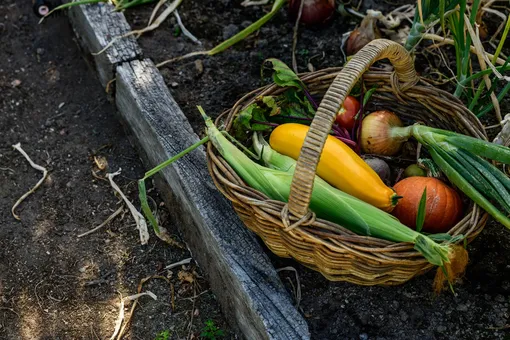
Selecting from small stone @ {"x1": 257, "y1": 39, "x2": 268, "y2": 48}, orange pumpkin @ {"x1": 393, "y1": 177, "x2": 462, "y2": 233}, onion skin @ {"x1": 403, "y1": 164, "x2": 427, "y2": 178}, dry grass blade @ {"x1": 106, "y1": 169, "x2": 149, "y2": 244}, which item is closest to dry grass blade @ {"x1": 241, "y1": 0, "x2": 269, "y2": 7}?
small stone @ {"x1": 257, "y1": 39, "x2": 268, "y2": 48}

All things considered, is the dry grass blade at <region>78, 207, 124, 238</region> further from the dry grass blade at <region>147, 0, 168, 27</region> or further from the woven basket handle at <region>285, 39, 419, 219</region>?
the woven basket handle at <region>285, 39, 419, 219</region>

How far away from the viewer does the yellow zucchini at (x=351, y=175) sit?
178 centimetres

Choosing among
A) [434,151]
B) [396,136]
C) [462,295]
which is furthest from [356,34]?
[462,295]

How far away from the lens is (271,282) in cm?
184

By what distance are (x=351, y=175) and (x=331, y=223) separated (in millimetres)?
217

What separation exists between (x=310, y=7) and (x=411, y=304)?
4.41ft

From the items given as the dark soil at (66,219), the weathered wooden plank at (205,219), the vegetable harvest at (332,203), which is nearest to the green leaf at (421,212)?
the vegetable harvest at (332,203)

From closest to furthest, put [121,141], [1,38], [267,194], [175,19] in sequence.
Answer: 1. [267,194]
2. [121,141]
3. [175,19]
4. [1,38]

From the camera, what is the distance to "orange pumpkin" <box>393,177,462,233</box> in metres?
1.78

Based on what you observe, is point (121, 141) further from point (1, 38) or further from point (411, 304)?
point (411, 304)

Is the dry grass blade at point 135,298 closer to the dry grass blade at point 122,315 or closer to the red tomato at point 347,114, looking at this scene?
the dry grass blade at point 122,315

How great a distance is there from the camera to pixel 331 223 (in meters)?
1.63

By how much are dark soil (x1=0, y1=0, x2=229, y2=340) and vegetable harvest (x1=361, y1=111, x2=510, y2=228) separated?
0.82m

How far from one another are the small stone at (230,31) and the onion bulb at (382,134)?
967mm
